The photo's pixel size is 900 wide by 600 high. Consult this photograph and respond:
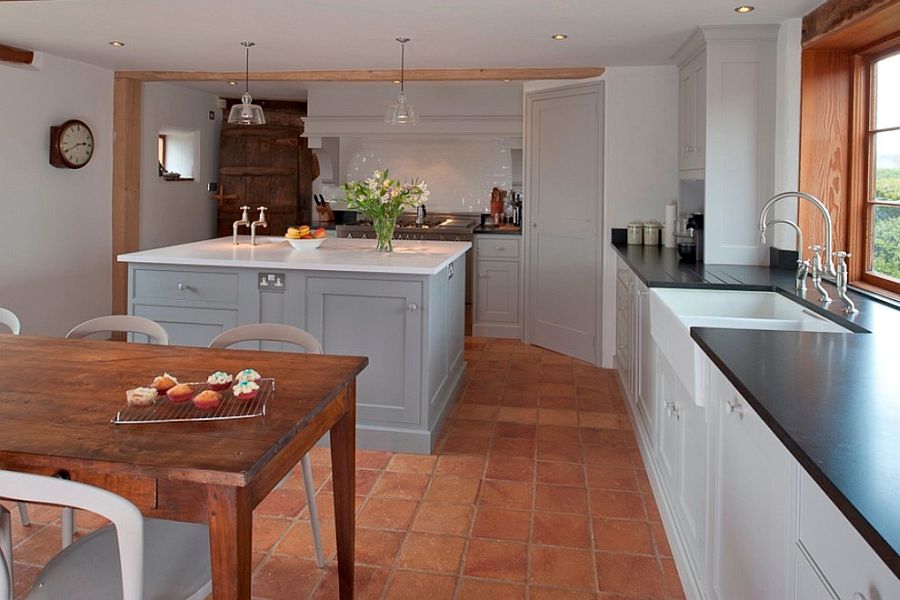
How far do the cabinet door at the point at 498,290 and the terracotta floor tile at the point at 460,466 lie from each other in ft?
10.2

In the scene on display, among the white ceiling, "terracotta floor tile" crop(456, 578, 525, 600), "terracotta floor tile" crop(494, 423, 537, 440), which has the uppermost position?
the white ceiling

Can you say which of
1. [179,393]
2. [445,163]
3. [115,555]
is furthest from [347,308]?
[445,163]

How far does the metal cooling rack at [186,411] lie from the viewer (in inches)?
61.6

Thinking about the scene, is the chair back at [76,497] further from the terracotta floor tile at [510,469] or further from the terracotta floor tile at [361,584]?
the terracotta floor tile at [510,469]

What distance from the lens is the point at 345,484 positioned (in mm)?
2109

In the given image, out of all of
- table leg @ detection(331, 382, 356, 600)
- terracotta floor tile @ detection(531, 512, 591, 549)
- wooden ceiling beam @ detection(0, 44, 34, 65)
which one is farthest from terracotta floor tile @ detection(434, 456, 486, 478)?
wooden ceiling beam @ detection(0, 44, 34, 65)

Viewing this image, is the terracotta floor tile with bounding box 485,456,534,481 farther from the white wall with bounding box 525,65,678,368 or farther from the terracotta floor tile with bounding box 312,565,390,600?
the white wall with bounding box 525,65,678,368

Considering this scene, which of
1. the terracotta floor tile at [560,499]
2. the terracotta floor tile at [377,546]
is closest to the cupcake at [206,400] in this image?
the terracotta floor tile at [377,546]

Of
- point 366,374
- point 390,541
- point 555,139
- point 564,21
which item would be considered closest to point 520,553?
point 390,541

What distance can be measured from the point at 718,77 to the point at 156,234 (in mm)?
5096

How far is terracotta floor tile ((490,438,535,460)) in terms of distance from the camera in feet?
11.7

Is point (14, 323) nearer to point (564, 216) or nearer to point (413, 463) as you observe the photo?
point (413, 463)

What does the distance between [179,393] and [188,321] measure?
2338 mm

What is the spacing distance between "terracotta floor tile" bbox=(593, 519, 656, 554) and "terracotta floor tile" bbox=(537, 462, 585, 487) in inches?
15.5
